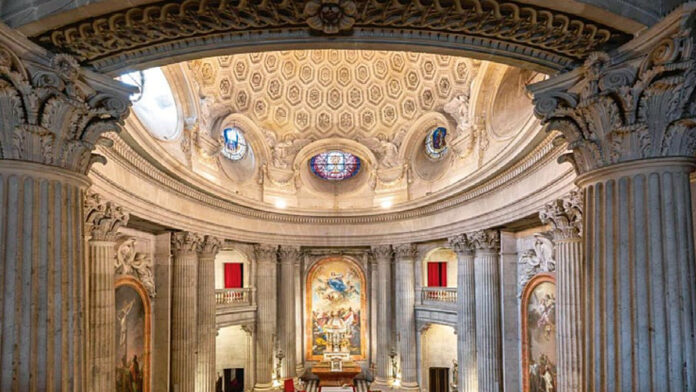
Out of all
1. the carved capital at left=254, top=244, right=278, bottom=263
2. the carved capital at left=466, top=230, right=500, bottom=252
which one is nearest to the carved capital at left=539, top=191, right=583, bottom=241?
the carved capital at left=466, top=230, right=500, bottom=252

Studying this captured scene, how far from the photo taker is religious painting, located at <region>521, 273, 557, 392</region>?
45.5 feet

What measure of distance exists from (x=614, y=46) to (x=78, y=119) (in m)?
5.21

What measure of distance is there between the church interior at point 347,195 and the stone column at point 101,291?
0.05 metres

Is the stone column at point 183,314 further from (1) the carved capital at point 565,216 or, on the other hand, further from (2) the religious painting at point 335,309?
(1) the carved capital at point 565,216

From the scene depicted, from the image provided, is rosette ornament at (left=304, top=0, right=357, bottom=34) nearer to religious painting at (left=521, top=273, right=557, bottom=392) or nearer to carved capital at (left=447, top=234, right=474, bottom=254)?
religious painting at (left=521, top=273, right=557, bottom=392)

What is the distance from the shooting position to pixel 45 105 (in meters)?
5.00

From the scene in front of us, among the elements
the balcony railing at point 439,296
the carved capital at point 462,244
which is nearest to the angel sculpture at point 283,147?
the balcony railing at point 439,296

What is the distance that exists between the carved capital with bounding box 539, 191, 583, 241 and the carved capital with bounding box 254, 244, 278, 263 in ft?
43.5

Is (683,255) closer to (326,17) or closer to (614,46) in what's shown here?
(614,46)

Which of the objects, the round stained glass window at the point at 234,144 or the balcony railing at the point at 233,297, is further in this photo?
the round stained glass window at the point at 234,144

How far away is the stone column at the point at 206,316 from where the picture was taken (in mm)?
17641

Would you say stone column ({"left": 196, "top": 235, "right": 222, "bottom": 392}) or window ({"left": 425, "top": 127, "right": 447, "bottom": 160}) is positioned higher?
window ({"left": 425, "top": 127, "right": 447, "bottom": 160})


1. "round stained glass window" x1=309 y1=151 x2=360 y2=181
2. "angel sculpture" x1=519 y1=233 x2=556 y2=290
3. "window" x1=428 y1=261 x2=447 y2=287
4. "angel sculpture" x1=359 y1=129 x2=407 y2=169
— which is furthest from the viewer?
"round stained glass window" x1=309 y1=151 x2=360 y2=181

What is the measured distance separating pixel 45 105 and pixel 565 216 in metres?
9.50
